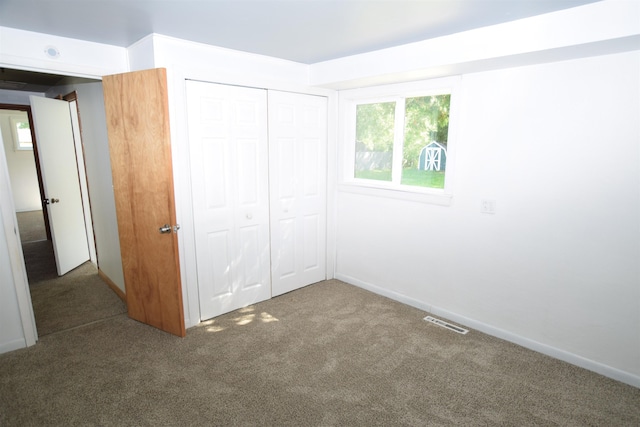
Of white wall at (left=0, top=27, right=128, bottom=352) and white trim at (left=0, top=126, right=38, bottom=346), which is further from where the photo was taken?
white trim at (left=0, top=126, right=38, bottom=346)

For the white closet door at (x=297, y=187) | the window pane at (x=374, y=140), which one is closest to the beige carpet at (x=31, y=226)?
the white closet door at (x=297, y=187)

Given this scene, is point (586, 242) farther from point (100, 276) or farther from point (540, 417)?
point (100, 276)

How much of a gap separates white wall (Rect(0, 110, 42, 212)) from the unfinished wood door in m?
6.76

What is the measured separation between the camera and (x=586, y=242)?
2.42m

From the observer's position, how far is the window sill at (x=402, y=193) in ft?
10.2

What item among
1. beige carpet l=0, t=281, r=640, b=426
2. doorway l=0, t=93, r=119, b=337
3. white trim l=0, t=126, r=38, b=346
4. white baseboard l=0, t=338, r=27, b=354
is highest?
white trim l=0, t=126, r=38, b=346

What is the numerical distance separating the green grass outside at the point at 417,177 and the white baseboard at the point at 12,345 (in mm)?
3393

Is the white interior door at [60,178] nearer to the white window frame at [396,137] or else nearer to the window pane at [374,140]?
the white window frame at [396,137]

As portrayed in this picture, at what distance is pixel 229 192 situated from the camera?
317 cm

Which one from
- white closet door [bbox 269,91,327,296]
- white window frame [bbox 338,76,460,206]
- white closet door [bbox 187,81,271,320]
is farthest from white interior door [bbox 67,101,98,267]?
white window frame [bbox 338,76,460,206]

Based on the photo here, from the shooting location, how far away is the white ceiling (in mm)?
1967

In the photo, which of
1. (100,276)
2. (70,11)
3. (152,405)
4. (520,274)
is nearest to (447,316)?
(520,274)

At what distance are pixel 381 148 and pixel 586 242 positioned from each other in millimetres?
1965

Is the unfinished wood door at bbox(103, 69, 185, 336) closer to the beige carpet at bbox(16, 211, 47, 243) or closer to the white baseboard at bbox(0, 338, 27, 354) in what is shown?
the white baseboard at bbox(0, 338, 27, 354)
